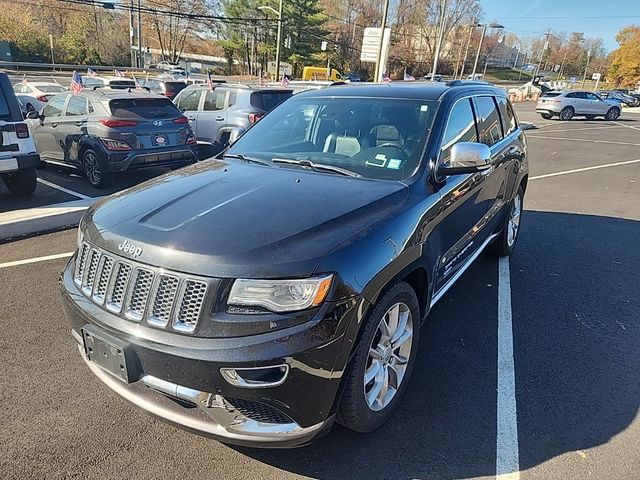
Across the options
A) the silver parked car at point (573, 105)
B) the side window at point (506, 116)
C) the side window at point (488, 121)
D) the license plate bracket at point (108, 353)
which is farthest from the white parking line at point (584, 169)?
the silver parked car at point (573, 105)

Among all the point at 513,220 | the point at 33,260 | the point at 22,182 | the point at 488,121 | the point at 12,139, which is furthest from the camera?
the point at 22,182

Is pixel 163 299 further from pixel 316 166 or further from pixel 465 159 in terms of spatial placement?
pixel 465 159

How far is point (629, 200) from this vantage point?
870 centimetres

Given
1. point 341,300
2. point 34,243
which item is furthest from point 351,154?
point 34,243

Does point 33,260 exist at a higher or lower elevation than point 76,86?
lower

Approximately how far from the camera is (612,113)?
30547 millimetres

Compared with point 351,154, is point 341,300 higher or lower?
lower

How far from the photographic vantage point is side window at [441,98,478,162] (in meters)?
3.23

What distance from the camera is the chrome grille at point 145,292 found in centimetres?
205

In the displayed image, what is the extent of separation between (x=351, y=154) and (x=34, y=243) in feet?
13.4

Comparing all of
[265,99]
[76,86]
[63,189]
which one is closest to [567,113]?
[265,99]

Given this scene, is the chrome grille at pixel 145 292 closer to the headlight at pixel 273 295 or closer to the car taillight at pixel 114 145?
the headlight at pixel 273 295

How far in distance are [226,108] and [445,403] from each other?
8.95m

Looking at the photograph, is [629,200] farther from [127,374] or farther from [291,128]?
[127,374]
